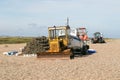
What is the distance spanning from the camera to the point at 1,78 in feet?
46.6

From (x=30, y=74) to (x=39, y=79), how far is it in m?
1.69

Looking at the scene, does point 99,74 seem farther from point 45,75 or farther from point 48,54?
point 48,54

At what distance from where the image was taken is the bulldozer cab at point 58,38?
26719 millimetres

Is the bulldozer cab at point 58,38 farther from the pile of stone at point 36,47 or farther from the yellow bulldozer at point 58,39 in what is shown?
the pile of stone at point 36,47

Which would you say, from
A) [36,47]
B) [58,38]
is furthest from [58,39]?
[36,47]

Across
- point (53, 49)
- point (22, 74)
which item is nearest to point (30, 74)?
point (22, 74)

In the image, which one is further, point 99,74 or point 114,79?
point 99,74

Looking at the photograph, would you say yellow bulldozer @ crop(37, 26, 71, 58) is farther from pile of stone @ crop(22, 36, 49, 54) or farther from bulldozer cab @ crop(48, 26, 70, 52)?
pile of stone @ crop(22, 36, 49, 54)

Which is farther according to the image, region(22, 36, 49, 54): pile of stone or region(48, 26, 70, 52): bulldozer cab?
region(22, 36, 49, 54): pile of stone

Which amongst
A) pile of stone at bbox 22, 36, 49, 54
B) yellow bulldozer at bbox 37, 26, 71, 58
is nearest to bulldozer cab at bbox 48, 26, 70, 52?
yellow bulldozer at bbox 37, 26, 71, 58

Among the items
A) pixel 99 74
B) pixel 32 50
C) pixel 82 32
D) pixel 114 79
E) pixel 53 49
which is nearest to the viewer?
pixel 114 79

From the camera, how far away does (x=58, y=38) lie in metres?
27.4

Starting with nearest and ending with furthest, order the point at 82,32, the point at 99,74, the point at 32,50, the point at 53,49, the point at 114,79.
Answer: the point at 114,79
the point at 99,74
the point at 53,49
the point at 32,50
the point at 82,32

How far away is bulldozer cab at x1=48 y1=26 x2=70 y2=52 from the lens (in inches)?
1052
